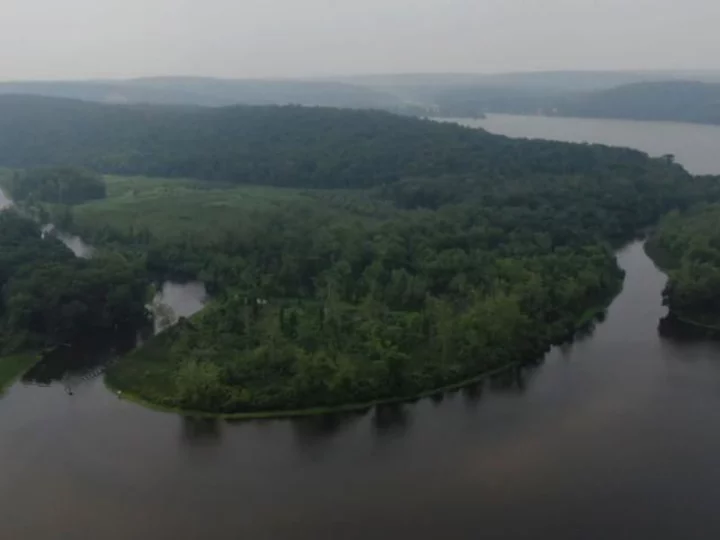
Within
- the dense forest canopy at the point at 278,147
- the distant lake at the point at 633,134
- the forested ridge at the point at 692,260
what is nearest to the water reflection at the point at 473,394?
the forested ridge at the point at 692,260

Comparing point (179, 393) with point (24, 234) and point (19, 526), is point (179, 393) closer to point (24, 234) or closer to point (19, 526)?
point (19, 526)

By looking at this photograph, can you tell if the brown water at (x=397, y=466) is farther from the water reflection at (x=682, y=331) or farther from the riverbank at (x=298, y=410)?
the water reflection at (x=682, y=331)

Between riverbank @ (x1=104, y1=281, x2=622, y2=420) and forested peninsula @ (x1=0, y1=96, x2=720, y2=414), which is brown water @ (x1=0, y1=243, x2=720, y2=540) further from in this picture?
forested peninsula @ (x1=0, y1=96, x2=720, y2=414)

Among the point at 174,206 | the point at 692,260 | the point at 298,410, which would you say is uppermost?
the point at 692,260

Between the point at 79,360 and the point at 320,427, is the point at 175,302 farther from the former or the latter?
the point at 320,427

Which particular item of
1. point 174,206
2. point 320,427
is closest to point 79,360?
point 320,427

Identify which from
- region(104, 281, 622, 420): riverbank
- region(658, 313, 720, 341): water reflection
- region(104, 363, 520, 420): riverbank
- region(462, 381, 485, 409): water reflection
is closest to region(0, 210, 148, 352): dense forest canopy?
region(104, 281, 622, 420): riverbank
